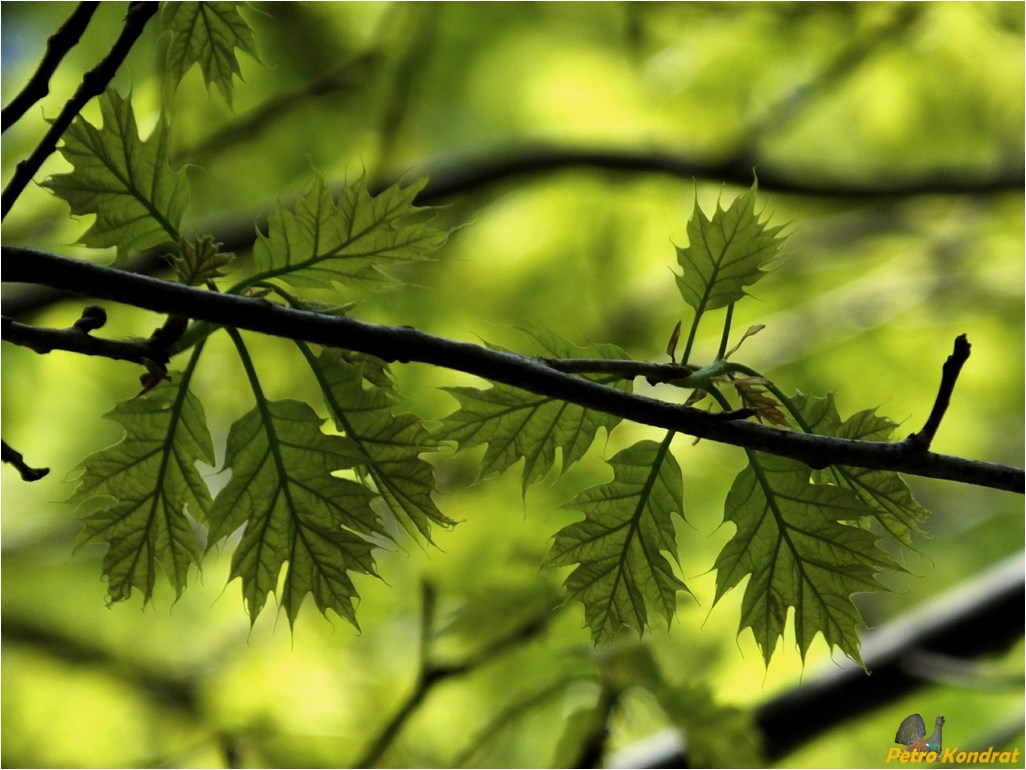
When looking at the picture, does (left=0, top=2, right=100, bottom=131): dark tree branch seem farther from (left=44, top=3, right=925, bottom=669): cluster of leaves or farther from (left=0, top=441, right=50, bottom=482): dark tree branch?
(left=0, top=441, right=50, bottom=482): dark tree branch

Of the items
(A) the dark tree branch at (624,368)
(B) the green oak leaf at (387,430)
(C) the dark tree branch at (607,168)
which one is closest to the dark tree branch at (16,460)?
(B) the green oak leaf at (387,430)

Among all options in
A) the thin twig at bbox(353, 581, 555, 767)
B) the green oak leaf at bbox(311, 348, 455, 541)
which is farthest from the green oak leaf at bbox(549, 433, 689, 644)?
the thin twig at bbox(353, 581, 555, 767)

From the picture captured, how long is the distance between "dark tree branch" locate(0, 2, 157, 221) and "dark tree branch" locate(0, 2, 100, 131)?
2cm

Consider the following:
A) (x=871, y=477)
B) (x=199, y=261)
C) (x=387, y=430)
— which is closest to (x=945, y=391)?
(x=871, y=477)

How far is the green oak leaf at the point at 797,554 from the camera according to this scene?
689 mm

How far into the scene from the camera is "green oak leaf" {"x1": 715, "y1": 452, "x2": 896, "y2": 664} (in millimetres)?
689

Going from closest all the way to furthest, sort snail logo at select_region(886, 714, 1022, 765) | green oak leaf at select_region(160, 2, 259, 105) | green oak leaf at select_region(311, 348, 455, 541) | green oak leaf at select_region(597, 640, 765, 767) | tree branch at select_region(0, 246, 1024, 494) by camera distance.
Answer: tree branch at select_region(0, 246, 1024, 494) → green oak leaf at select_region(311, 348, 455, 541) → green oak leaf at select_region(160, 2, 259, 105) → snail logo at select_region(886, 714, 1022, 765) → green oak leaf at select_region(597, 640, 765, 767)

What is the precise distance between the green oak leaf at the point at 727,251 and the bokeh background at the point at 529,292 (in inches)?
39.2

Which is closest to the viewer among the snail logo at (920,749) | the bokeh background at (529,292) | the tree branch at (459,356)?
the tree branch at (459,356)

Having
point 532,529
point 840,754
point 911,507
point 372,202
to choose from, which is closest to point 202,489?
point 372,202

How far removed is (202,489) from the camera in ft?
2.38

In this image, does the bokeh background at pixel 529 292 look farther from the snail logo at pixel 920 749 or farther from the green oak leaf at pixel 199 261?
the green oak leaf at pixel 199 261

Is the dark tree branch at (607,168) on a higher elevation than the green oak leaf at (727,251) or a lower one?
lower

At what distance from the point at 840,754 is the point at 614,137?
2.14 metres
